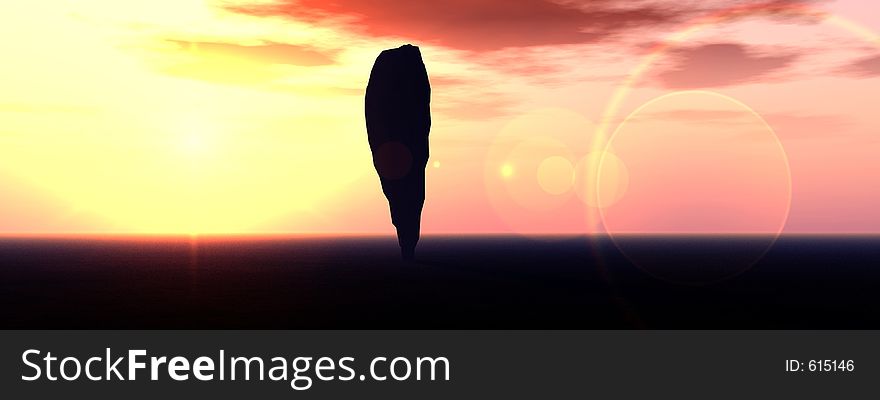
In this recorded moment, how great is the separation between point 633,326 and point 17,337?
18.1 m

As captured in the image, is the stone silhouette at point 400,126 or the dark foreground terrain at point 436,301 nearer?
the dark foreground terrain at point 436,301

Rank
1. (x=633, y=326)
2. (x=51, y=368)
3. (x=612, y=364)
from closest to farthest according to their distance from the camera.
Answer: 1. (x=51, y=368)
2. (x=612, y=364)
3. (x=633, y=326)

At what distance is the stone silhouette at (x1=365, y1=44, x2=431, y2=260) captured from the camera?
54.8 metres

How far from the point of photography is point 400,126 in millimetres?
54812

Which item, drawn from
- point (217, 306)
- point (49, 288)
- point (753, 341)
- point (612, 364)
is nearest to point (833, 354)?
point (753, 341)

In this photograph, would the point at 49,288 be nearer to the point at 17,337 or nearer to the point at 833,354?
the point at 17,337

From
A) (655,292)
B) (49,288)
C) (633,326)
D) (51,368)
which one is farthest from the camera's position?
(49,288)

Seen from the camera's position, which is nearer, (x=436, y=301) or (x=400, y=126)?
(x=436, y=301)

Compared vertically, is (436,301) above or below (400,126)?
below

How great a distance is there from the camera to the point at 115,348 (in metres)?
20.1

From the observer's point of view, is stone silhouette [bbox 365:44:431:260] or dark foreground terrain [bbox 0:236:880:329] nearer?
dark foreground terrain [bbox 0:236:880:329]

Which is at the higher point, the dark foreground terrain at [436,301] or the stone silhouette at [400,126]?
the stone silhouette at [400,126]

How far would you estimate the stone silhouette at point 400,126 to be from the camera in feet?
180

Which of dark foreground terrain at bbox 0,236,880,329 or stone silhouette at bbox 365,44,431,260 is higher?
stone silhouette at bbox 365,44,431,260
